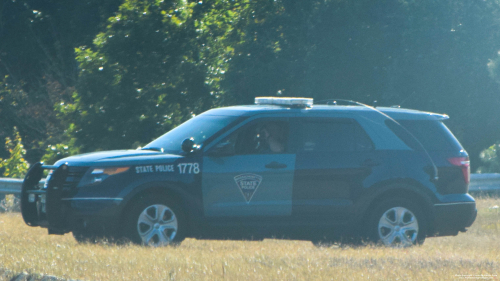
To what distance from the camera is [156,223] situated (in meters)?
7.51

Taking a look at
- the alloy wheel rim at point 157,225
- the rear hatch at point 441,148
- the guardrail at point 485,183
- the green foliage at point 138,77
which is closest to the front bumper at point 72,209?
the alloy wheel rim at point 157,225

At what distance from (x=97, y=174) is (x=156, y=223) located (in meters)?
0.82

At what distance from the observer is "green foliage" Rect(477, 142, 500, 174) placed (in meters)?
19.5

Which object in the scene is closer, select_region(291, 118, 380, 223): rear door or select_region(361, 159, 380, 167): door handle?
select_region(291, 118, 380, 223): rear door

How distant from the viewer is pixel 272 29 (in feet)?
54.3

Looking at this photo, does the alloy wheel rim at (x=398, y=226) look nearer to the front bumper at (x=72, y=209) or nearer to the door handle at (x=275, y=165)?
the door handle at (x=275, y=165)

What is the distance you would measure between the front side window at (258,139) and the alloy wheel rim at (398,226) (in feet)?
4.81

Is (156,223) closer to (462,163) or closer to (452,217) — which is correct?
(452,217)

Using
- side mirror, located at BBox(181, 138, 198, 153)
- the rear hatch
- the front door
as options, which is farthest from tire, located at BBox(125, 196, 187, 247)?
the rear hatch

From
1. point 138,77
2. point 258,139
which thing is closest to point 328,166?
point 258,139

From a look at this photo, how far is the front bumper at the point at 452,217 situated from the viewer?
8.16m

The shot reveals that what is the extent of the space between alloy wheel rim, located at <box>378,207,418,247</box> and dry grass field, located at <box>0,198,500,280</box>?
24 centimetres

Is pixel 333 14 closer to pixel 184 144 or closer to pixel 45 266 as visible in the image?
pixel 184 144

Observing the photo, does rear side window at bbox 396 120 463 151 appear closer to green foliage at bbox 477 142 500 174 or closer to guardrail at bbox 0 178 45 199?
guardrail at bbox 0 178 45 199
